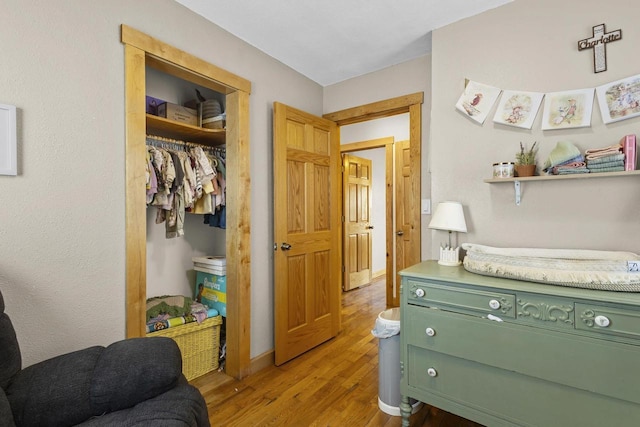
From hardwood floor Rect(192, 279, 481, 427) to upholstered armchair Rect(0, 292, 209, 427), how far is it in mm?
893

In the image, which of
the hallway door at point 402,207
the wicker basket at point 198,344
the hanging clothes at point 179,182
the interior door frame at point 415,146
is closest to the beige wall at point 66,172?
the hanging clothes at point 179,182

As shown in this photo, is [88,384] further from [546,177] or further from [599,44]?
[599,44]

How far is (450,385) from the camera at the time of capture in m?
1.62

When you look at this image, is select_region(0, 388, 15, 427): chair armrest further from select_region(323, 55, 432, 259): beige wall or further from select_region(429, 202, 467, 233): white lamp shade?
select_region(323, 55, 432, 259): beige wall

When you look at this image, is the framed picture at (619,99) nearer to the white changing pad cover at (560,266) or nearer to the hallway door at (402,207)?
the white changing pad cover at (560,266)

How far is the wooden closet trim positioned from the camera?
1663 mm

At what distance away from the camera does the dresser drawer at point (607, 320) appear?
1220 mm

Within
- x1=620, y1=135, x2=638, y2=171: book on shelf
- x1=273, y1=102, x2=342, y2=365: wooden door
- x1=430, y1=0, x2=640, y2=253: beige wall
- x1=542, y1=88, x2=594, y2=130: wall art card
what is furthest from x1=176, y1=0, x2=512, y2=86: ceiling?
x1=620, y1=135, x2=638, y2=171: book on shelf

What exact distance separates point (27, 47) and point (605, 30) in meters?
2.79

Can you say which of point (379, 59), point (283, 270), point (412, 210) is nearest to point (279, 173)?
point (283, 270)

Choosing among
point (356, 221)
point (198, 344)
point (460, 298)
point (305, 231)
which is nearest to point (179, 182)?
point (305, 231)

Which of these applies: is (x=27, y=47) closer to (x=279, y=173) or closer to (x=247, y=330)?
(x=279, y=173)

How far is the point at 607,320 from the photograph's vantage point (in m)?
1.26

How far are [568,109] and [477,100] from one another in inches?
18.8
